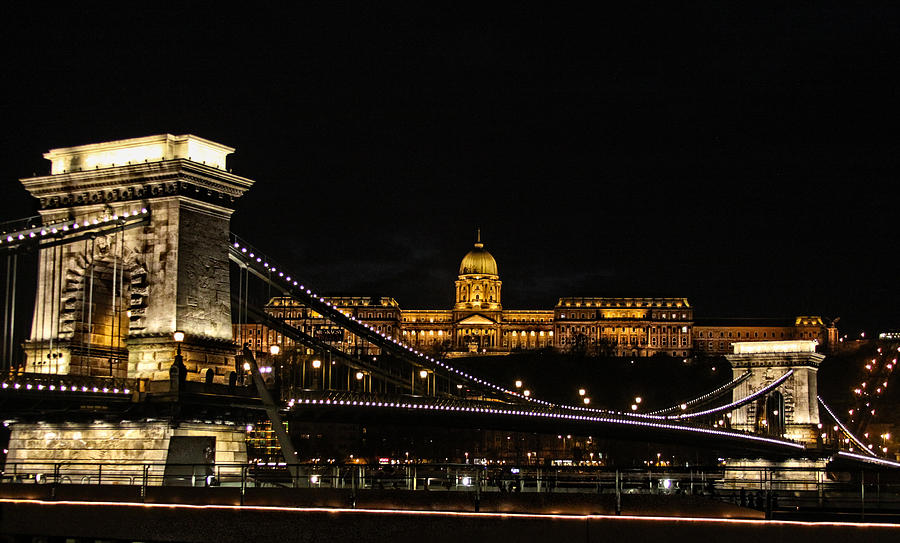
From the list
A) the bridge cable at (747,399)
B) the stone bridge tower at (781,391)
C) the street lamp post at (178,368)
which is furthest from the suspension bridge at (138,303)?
the stone bridge tower at (781,391)

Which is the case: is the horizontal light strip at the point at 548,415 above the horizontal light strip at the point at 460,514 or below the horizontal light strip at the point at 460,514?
above

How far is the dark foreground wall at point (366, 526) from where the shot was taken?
29078mm

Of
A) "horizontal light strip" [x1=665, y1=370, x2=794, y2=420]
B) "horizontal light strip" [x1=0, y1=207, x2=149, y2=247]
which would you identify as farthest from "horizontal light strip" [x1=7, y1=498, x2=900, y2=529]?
"horizontal light strip" [x1=665, y1=370, x2=794, y2=420]

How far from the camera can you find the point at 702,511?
30141 millimetres

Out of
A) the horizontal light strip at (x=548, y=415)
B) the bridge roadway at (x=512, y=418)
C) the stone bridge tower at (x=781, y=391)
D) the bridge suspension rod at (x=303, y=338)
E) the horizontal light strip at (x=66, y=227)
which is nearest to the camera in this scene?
the horizontal light strip at (x=66, y=227)

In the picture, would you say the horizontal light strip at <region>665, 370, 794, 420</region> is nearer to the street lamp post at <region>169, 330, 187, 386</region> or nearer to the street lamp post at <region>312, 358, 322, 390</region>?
the street lamp post at <region>312, 358, 322, 390</region>

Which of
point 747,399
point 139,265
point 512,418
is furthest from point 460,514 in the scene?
point 747,399

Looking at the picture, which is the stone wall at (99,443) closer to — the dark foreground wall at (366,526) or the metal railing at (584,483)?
the metal railing at (584,483)

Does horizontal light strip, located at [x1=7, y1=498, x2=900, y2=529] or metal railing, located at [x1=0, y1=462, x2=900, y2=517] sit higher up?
metal railing, located at [x1=0, y1=462, x2=900, y2=517]

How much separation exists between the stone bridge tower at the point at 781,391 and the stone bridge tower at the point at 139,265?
8863cm

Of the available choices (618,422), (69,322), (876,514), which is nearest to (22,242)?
(69,322)

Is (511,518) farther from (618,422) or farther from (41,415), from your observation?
(618,422)

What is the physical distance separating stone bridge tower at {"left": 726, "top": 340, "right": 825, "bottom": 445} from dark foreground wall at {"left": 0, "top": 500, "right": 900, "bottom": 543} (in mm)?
102589

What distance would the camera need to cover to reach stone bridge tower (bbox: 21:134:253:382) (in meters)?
50.0
